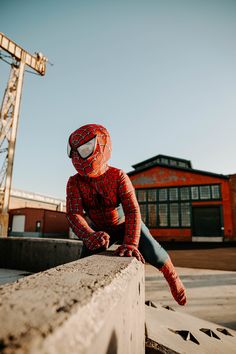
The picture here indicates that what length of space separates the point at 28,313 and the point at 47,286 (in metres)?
0.18

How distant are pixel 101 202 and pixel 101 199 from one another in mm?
26

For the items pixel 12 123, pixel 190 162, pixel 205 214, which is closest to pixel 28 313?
pixel 12 123

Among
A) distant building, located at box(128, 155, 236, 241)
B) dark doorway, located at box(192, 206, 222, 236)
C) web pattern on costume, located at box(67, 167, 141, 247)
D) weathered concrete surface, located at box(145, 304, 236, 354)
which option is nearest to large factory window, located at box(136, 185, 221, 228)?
distant building, located at box(128, 155, 236, 241)

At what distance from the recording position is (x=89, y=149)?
1562 mm

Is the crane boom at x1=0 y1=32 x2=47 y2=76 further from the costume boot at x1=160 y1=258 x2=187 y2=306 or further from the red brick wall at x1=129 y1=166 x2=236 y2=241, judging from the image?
the costume boot at x1=160 y1=258 x2=187 y2=306

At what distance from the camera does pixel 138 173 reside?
686 inches

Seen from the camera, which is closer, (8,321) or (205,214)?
(8,321)

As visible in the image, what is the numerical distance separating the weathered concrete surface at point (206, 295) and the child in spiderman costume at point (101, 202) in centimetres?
88

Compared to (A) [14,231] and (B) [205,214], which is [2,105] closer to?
(A) [14,231]

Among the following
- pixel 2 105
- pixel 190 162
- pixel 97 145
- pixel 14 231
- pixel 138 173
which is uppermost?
pixel 2 105

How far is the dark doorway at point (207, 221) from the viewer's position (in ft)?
47.4

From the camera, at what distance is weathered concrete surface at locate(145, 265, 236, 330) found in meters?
2.39

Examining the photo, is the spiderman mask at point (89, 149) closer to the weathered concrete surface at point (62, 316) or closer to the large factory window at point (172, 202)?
the weathered concrete surface at point (62, 316)

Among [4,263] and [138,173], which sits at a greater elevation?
[138,173]
